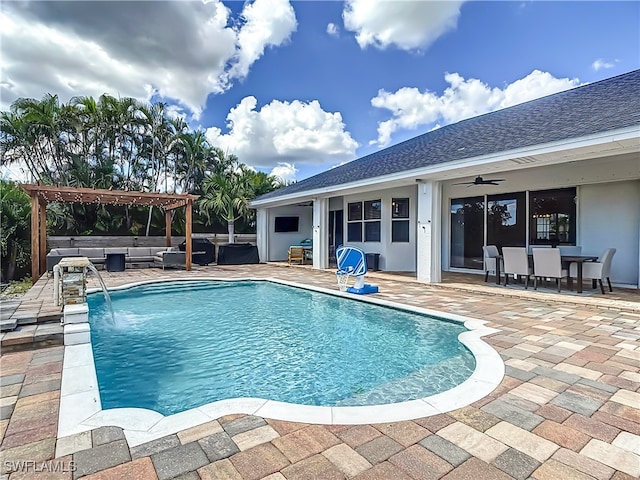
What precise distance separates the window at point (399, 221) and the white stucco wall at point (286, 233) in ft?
21.0

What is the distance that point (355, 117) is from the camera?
1878cm

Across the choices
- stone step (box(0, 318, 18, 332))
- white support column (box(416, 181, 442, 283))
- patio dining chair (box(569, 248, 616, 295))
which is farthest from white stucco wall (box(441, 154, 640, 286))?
stone step (box(0, 318, 18, 332))

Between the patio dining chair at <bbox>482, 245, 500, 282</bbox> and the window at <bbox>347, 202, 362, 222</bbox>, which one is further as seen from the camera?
the window at <bbox>347, 202, 362, 222</bbox>

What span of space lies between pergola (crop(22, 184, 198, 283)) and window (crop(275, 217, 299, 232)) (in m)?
4.99

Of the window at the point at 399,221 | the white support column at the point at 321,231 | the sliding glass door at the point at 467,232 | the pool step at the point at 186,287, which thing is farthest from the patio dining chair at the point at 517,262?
the pool step at the point at 186,287

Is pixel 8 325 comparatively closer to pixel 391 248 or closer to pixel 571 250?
pixel 391 248

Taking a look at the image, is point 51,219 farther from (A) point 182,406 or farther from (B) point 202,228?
(A) point 182,406

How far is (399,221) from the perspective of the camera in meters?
12.5

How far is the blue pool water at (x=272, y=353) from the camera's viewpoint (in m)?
3.49

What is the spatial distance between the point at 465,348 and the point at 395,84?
45.0ft

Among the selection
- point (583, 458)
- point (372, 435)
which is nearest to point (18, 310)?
point (372, 435)

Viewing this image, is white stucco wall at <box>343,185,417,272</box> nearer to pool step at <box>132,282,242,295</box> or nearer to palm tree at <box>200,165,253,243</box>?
pool step at <box>132,282,242,295</box>

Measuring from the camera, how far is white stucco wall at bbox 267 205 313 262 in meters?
17.4

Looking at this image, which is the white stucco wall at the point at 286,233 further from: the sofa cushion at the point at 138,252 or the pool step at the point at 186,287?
the pool step at the point at 186,287
